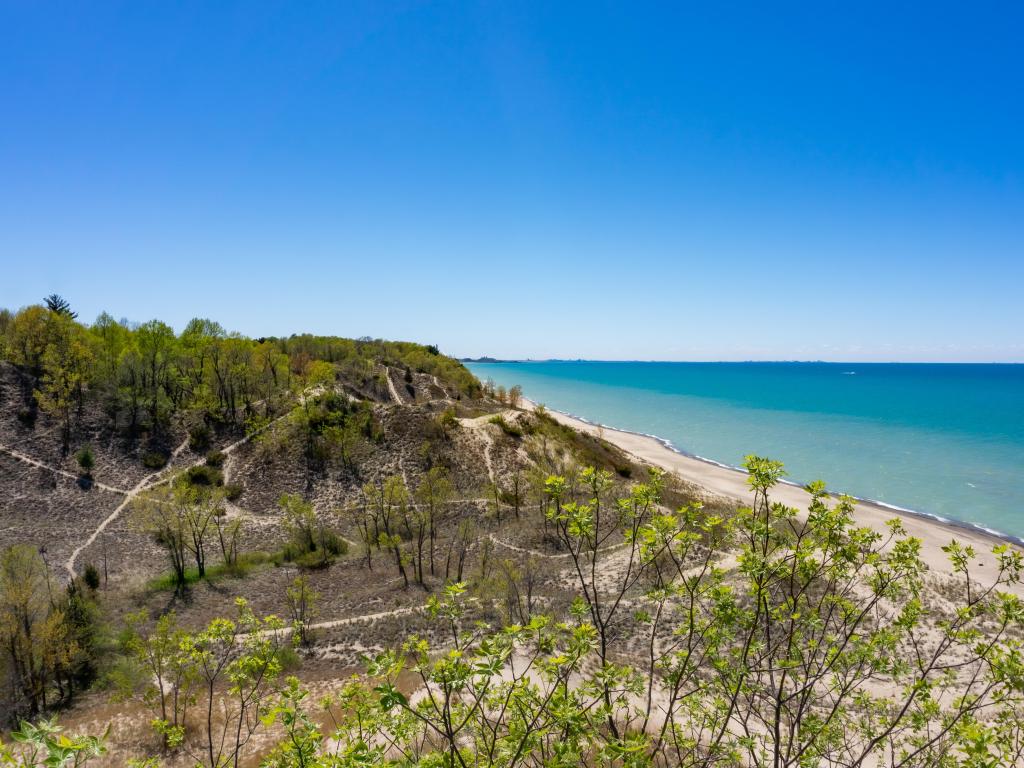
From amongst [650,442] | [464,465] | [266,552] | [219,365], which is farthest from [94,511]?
[650,442]

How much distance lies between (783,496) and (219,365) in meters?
62.6

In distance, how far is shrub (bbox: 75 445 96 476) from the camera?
44172 millimetres

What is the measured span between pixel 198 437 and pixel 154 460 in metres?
4.42

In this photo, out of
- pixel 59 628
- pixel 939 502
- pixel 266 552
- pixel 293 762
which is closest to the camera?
pixel 293 762

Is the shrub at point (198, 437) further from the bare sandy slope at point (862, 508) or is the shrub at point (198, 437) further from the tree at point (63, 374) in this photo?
the bare sandy slope at point (862, 508)

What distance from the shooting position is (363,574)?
31.8 meters

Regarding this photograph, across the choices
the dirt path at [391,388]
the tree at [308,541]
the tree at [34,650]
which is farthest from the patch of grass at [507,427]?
the tree at [34,650]

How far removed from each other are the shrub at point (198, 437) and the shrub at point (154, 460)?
2.57 meters

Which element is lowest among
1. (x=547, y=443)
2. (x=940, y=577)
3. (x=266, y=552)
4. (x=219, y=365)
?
(x=266, y=552)

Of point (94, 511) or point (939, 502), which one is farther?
point (939, 502)

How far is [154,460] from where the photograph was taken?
47.1 metres

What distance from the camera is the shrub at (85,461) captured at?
1739 inches

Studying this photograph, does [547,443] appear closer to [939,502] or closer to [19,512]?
[939,502]

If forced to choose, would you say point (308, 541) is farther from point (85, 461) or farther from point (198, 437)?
point (85, 461)
